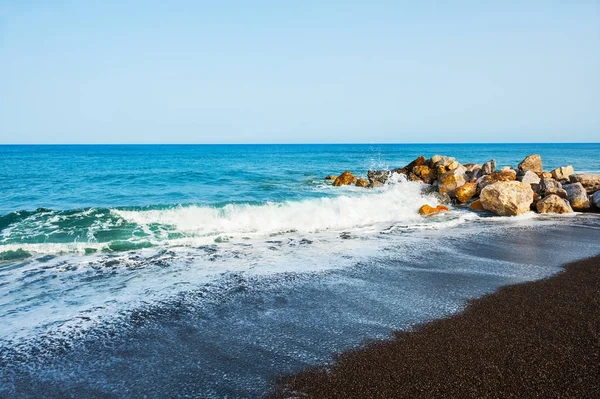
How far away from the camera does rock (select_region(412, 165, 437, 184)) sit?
2557 cm

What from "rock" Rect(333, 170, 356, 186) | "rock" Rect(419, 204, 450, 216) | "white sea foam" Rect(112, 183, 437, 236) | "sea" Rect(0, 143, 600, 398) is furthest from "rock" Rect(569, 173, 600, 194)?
"rock" Rect(333, 170, 356, 186)

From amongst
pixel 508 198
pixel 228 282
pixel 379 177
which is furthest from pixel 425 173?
pixel 228 282

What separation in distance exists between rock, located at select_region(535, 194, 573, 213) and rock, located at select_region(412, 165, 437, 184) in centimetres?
848

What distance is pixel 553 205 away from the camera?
56.0ft

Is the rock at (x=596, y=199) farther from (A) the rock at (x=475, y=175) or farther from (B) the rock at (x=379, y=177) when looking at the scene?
(B) the rock at (x=379, y=177)

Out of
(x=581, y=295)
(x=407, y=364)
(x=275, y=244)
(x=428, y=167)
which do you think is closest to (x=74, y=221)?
(x=275, y=244)

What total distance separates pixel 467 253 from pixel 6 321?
9.90m

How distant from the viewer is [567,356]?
5.12 metres

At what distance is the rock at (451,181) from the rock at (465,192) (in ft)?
2.21

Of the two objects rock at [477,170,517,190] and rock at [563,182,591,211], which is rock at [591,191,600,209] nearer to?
rock at [563,182,591,211]

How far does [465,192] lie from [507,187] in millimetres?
3426

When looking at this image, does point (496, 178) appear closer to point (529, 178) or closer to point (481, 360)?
point (529, 178)

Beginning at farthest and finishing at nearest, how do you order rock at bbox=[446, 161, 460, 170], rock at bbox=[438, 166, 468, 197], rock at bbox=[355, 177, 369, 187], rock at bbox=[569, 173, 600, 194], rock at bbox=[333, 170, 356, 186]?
rock at bbox=[333, 170, 356, 186] < rock at bbox=[355, 177, 369, 187] < rock at bbox=[446, 161, 460, 170] < rock at bbox=[438, 166, 468, 197] < rock at bbox=[569, 173, 600, 194]

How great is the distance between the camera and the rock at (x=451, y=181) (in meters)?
21.6
